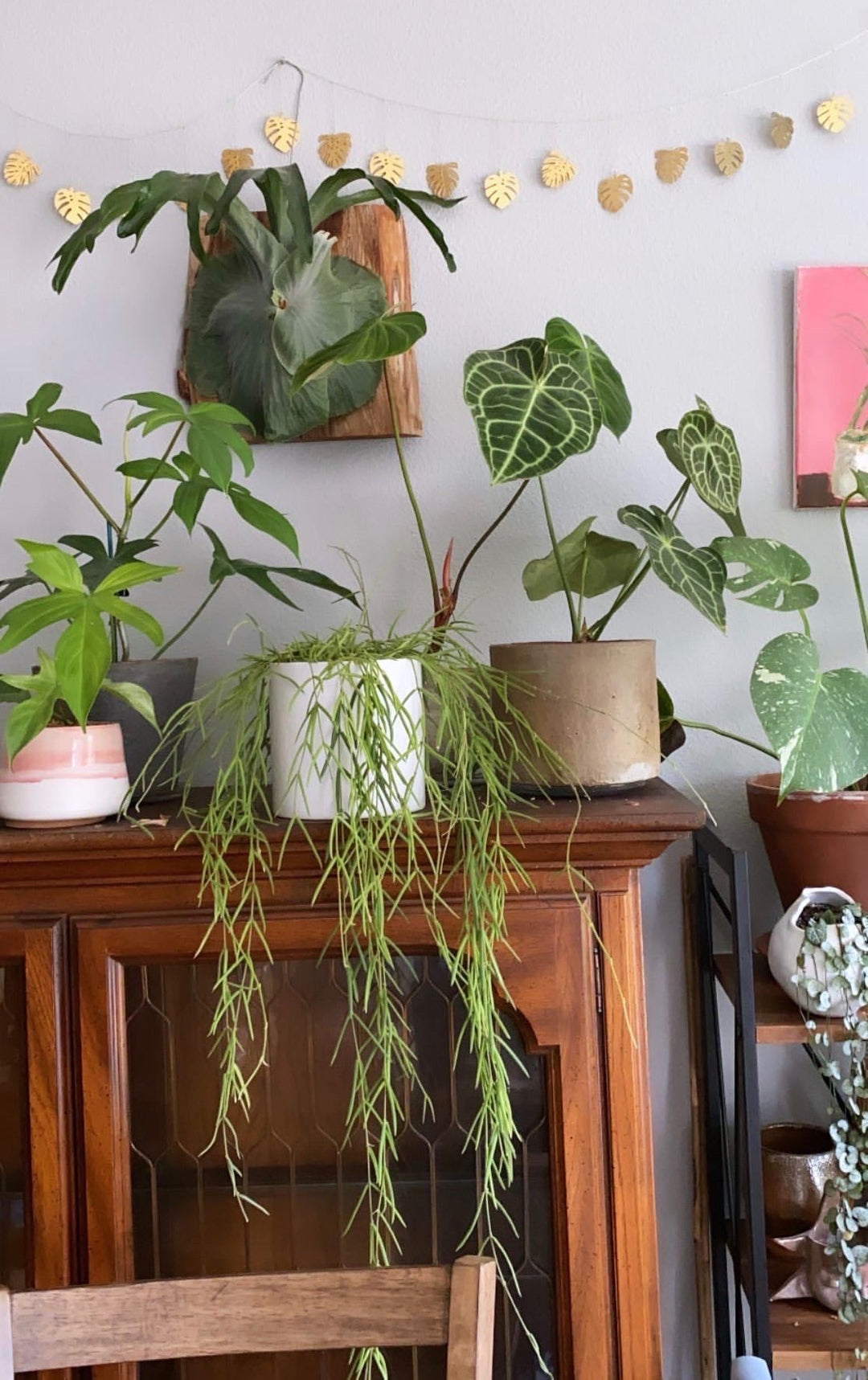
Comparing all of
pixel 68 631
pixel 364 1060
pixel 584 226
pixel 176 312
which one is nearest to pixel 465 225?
pixel 584 226

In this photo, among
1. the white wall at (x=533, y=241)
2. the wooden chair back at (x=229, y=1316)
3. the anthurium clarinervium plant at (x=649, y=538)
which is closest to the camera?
the wooden chair back at (x=229, y=1316)

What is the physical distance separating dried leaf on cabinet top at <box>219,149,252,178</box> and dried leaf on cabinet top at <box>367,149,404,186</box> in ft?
0.46

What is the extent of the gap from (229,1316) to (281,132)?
1.20 metres

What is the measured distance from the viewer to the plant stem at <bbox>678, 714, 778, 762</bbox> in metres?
1.21

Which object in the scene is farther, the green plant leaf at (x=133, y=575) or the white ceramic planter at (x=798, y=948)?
the white ceramic planter at (x=798, y=948)

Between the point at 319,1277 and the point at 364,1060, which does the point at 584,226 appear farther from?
the point at 319,1277

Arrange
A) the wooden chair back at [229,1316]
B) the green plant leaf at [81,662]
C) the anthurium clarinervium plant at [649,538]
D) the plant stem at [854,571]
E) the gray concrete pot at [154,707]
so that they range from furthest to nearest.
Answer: the plant stem at [854,571], the gray concrete pot at [154,707], the anthurium clarinervium plant at [649,538], the green plant leaf at [81,662], the wooden chair back at [229,1316]

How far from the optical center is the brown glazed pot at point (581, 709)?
3.37 feet

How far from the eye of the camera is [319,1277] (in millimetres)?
750

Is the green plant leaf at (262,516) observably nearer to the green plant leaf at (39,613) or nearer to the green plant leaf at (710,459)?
the green plant leaf at (39,613)

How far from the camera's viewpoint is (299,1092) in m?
0.99

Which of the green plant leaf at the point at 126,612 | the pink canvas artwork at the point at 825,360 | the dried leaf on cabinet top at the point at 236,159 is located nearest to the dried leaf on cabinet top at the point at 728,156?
the pink canvas artwork at the point at 825,360

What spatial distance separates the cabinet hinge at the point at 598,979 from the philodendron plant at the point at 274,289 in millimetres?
634

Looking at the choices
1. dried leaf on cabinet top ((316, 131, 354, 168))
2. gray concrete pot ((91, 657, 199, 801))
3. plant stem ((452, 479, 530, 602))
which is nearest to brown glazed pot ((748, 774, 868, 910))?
plant stem ((452, 479, 530, 602))
